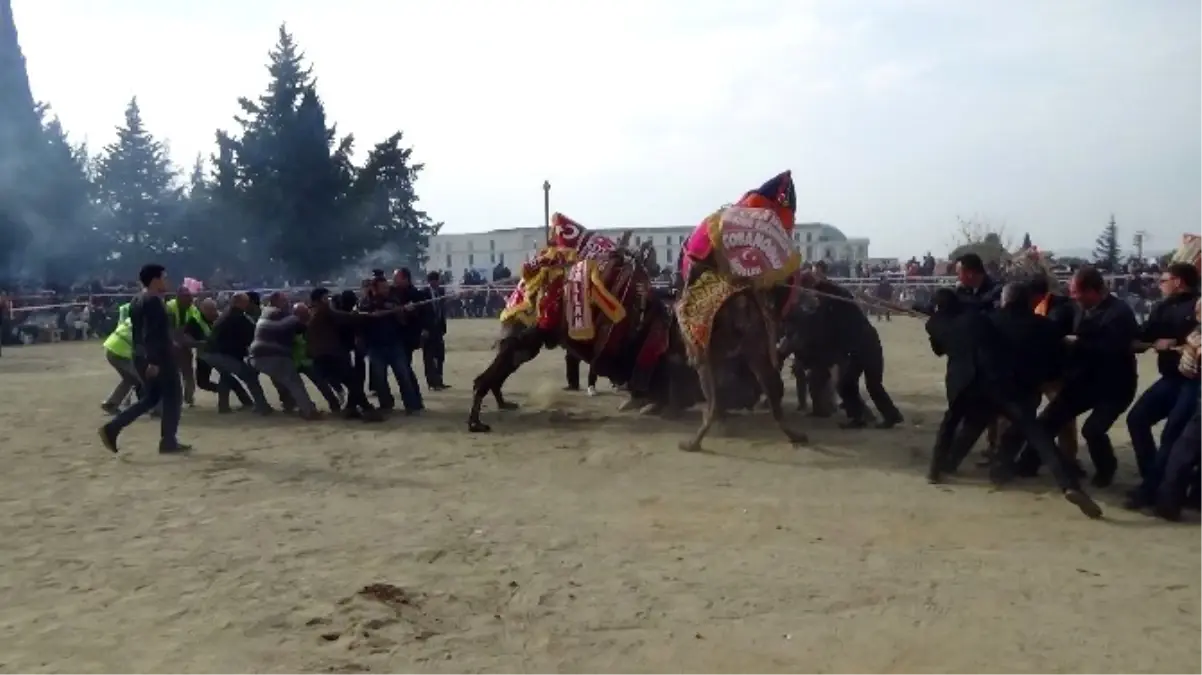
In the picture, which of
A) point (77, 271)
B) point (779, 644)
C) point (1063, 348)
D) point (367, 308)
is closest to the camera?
point (779, 644)

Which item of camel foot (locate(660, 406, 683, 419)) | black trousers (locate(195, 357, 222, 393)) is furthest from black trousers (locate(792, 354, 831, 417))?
black trousers (locate(195, 357, 222, 393))

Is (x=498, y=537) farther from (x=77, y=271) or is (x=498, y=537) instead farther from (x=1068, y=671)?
(x=77, y=271)

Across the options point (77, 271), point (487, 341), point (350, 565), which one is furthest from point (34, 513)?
point (77, 271)

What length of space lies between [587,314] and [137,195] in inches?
1676

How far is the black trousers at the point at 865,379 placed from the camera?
11.7 metres

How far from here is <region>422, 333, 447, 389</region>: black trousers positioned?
15438 millimetres

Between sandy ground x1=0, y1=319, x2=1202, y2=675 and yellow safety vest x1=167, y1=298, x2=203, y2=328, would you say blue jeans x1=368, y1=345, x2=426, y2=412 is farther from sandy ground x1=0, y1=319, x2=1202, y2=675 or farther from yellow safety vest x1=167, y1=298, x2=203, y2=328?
yellow safety vest x1=167, y1=298, x2=203, y2=328

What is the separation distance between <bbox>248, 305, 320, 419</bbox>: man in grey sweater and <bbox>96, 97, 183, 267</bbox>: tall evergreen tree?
1382 inches

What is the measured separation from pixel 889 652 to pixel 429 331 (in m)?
10.6

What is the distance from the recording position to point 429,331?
49.2 feet

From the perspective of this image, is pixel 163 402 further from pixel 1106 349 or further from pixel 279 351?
pixel 1106 349

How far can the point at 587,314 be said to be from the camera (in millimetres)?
12055

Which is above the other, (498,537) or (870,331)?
(870,331)

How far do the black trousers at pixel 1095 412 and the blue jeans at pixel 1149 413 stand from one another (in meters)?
0.11
